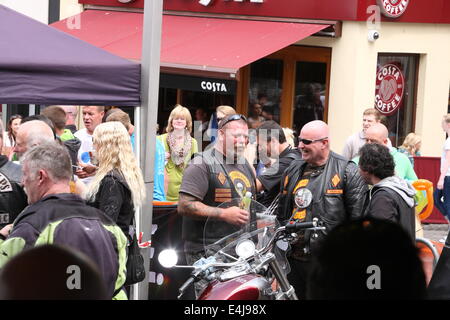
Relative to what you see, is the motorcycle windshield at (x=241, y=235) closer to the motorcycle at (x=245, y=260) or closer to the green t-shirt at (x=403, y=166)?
the motorcycle at (x=245, y=260)

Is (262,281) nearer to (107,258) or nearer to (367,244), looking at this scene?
(107,258)

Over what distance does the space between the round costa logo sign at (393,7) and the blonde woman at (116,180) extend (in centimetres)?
923

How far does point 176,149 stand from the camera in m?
8.44

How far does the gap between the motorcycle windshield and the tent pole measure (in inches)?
47.8

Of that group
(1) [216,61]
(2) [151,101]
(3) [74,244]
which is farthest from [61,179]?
(1) [216,61]

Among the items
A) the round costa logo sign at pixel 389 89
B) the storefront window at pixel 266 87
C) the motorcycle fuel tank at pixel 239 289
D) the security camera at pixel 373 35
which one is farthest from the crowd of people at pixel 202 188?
the storefront window at pixel 266 87

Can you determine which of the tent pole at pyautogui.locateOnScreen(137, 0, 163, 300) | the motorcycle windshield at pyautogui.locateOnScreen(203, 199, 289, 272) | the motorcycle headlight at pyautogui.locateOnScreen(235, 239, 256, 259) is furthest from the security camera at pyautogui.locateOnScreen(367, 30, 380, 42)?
the motorcycle headlight at pyautogui.locateOnScreen(235, 239, 256, 259)

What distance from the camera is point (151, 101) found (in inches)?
235

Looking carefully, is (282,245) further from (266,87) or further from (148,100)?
(266,87)

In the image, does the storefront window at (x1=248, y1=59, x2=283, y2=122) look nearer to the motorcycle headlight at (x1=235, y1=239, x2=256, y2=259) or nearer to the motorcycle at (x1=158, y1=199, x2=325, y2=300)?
the motorcycle at (x1=158, y1=199, x2=325, y2=300)

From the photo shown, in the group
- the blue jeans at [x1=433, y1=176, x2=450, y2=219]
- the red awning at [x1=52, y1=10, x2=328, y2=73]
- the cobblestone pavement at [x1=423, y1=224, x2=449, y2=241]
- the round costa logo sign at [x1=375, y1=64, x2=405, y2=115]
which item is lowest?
the cobblestone pavement at [x1=423, y1=224, x2=449, y2=241]

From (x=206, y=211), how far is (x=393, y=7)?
933cm

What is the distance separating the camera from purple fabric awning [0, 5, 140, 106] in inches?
208
